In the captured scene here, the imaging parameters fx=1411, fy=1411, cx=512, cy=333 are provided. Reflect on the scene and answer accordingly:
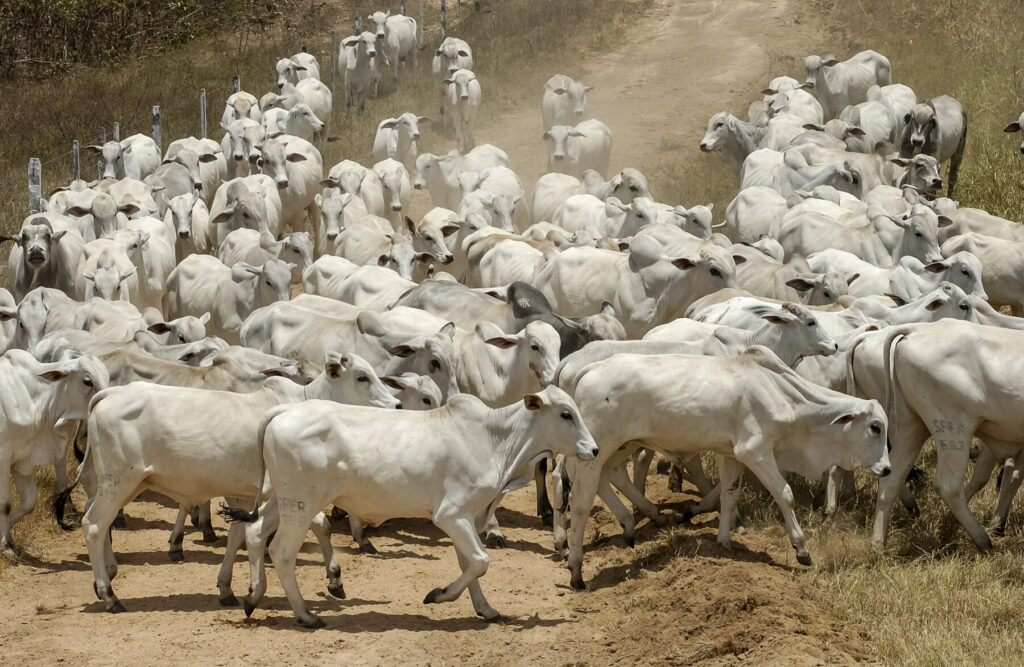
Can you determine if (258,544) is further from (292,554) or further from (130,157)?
(130,157)

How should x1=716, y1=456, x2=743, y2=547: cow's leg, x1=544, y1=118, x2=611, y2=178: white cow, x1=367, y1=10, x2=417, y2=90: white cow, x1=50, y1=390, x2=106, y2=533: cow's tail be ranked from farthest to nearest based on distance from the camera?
→ x1=367, y1=10, x2=417, y2=90: white cow < x1=544, y1=118, x2=611, y2=178: white cow < x1=716, y1=456, x2=743, y2=547: cow's leg < x1=50, y1=390, x2=106, y2=533: cow's tail

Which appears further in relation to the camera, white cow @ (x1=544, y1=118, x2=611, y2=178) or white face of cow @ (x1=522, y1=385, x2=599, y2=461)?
white cow @ (x1=544, y1=118, x2=611, y2=178)

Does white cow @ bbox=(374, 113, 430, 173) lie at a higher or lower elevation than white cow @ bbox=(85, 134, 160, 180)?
lower

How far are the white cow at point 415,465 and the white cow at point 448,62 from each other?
17.9 meters

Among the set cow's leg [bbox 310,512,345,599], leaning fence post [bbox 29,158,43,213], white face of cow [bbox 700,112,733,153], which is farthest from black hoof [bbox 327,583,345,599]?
white face of cow [bbox 700,112,733,153]

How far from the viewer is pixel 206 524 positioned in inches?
400

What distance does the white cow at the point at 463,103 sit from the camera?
957 inches

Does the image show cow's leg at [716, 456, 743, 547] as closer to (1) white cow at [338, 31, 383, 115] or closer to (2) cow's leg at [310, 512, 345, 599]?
(2) cow's leg at [310, 512, 345, 599]

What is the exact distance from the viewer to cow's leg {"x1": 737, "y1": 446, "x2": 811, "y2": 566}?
8977 millimetres

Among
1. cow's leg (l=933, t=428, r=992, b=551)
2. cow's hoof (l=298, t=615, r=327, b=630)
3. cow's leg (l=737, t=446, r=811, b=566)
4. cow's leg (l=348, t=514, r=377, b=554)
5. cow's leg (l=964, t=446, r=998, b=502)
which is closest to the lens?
cow's hoof (l=298, t=615, r=327, b=630)

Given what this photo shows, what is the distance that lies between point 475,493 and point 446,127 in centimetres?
1845

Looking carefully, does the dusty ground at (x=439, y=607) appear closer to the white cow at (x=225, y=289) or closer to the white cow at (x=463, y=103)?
the white cow at (x=225, y=289)

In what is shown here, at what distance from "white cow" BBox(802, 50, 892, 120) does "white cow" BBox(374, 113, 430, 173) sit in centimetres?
683

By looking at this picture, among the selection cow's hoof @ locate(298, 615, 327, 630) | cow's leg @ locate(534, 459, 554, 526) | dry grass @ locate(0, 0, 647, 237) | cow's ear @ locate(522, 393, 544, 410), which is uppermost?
cow's ear @ locate(522, 393, 544, 410)
